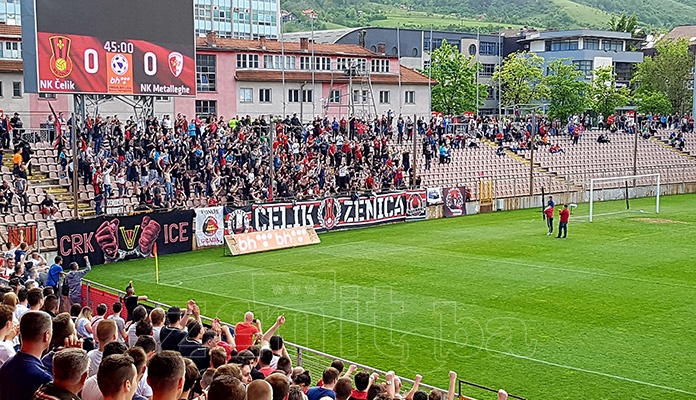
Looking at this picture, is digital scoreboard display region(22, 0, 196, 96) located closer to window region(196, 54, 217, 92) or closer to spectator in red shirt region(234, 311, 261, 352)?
spectator in red shirt region(234, 311, 261, 352)

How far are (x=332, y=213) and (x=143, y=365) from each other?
98.8 ft

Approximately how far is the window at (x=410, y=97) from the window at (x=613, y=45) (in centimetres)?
4597

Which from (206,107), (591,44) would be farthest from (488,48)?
(206,107)

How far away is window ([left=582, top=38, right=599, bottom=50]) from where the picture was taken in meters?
106

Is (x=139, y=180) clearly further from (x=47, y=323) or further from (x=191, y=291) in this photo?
(x=47, y=323)

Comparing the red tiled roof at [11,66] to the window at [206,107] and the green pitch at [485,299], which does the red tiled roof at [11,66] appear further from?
the green pitch at [485,299]

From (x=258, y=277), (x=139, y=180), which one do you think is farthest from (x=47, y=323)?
(x=139, y=180)

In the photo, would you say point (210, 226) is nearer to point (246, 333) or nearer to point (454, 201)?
point (454, 201)

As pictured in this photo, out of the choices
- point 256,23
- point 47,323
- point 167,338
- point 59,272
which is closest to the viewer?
point 47,323

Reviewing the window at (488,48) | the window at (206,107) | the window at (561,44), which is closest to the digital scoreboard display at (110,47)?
the window at (206,107)

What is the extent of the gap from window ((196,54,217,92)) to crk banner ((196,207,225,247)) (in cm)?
3084

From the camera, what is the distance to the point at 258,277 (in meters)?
26.2

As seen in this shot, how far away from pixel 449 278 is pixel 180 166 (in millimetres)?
14331

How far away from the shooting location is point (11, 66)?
5125 centimetres
